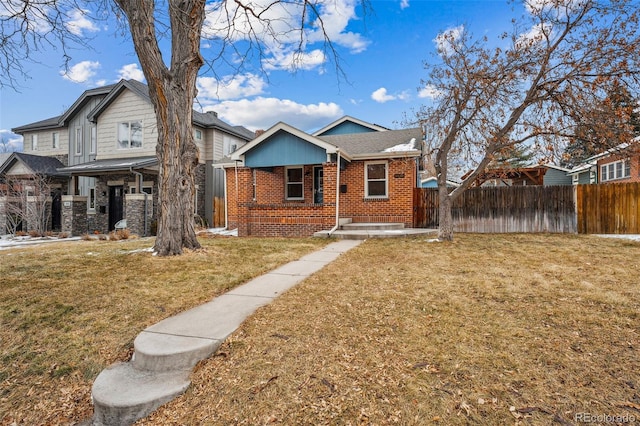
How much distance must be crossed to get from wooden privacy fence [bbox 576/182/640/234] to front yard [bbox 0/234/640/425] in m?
7.68

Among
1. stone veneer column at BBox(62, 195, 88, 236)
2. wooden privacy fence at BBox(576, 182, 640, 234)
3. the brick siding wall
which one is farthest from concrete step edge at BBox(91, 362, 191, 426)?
stone veneer column at BBox(62, 195, 88, 236)

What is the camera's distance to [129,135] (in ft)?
54.0

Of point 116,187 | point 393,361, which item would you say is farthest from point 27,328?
point 116,187

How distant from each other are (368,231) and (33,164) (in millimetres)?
17651

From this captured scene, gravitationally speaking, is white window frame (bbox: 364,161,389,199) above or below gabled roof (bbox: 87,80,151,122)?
below

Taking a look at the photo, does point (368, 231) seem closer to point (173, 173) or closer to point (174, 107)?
point (173, 173)

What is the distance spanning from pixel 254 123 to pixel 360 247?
53.8 ft

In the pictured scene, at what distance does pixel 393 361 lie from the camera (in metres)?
2.66

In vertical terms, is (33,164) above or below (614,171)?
above

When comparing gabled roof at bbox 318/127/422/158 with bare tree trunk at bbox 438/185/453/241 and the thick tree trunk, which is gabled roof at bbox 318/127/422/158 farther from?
the thick tree trunk

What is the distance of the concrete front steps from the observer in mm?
10570

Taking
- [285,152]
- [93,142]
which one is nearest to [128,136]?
[93,142]

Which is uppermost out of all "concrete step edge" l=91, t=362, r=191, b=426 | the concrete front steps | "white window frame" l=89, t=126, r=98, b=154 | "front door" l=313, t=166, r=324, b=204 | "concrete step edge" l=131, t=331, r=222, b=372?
"white window frame" l=89, t=126, r=98, b=154

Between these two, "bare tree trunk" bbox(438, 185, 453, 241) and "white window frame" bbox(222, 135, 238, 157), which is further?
"white window frame" bbox(222, 135, 238, 157)
